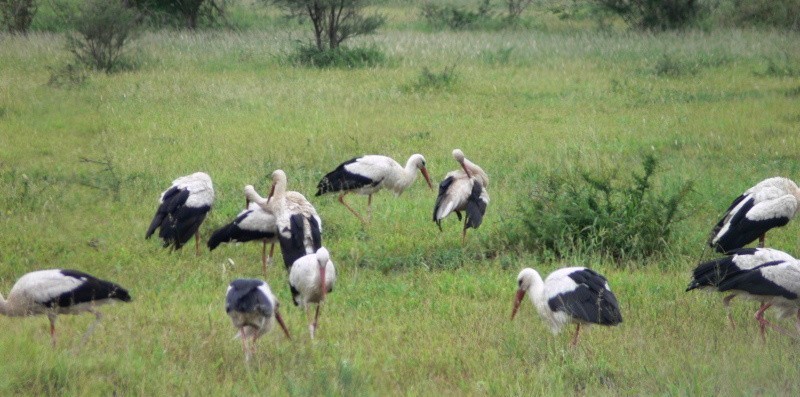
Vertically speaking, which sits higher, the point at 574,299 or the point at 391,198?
the point at 574,299

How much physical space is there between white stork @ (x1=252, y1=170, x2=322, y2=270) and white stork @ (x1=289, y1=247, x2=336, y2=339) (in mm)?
1044

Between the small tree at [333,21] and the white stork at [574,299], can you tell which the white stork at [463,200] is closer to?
the white stork at [574,299]

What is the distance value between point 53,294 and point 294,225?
2.32 m

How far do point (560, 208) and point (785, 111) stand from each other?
7.39m

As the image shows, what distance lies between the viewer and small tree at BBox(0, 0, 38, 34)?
25328mm

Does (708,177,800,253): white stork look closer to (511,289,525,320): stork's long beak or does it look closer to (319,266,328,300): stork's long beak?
(511,289,525,320): stork's long beak

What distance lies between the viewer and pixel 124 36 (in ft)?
63.9

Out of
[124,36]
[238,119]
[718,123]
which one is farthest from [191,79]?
[718,123]

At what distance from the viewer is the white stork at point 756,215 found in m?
8.16

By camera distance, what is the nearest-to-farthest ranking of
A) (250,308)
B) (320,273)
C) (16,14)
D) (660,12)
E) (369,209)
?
(250,308), (320,273), (369,209), (16,14), (660,12)

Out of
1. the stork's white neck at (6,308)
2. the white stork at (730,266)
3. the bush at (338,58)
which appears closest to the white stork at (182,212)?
the stork's white neck at (6,308)

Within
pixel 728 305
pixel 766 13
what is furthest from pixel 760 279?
pixel 766 13

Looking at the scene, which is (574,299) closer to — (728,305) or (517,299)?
(517,299)

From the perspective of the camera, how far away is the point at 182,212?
8.63 meters
